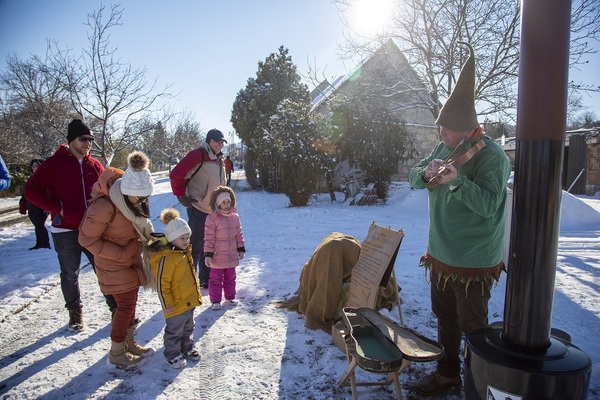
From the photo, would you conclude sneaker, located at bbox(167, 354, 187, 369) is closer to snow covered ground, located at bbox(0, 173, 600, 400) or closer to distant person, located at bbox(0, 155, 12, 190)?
snow covered ground, located at bbox(0, 173, 600, 400)

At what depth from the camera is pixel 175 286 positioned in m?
3.12

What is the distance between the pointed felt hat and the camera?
2324 mm

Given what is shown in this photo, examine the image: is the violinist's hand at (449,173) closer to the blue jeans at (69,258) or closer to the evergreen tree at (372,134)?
the blue jeans at (69,258)

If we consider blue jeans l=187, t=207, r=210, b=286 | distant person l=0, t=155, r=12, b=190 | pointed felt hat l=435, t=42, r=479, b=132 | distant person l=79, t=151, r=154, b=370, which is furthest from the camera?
blue jeans l=187, t=207, r=210, b=286

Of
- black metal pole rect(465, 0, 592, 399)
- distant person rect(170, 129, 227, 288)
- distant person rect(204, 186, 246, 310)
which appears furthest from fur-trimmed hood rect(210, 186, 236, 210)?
black metal pole rect(465, 0, 592, 399)

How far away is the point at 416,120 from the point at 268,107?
773 centimetres

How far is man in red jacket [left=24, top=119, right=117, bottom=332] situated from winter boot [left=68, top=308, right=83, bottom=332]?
203 millimetres

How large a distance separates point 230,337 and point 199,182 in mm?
1930

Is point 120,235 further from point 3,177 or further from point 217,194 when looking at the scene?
point 3,177

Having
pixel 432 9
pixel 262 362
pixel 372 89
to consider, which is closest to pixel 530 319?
pixel 262 362

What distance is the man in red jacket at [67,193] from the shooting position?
11.2 ft

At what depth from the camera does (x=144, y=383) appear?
288 cm

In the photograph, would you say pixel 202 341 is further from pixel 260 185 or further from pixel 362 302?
pixel 260 185

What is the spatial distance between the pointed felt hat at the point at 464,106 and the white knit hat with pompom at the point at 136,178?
92.8 inches
